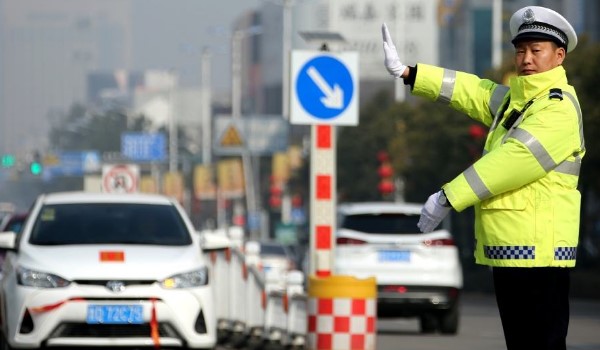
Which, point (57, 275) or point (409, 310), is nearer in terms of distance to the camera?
point (57, 275)

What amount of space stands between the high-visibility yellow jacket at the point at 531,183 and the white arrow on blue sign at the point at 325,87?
759 centimetres

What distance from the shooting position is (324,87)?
14055 millimetres

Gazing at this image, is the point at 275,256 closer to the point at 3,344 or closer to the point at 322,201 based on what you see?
the point at 322,201

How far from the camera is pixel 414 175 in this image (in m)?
55.4

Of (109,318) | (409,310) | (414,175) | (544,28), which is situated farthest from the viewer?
(414,175)

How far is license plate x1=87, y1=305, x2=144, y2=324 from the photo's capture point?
41.7 ft

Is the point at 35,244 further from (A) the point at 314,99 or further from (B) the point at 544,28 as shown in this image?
(B) the point at 544,28

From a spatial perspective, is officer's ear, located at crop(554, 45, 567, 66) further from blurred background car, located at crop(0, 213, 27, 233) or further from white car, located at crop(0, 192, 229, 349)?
blurred background car, located at crop(0, 213, 27, 233)

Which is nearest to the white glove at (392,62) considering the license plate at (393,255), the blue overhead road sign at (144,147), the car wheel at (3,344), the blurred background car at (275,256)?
the car wheel at (3,344)

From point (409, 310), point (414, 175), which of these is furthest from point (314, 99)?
point (414, 175)

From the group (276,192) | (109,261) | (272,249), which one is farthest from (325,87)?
(276,192)

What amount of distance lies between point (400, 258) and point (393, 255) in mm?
91

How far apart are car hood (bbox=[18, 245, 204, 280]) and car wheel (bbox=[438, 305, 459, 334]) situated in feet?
23.1

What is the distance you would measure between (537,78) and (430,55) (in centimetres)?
13717
